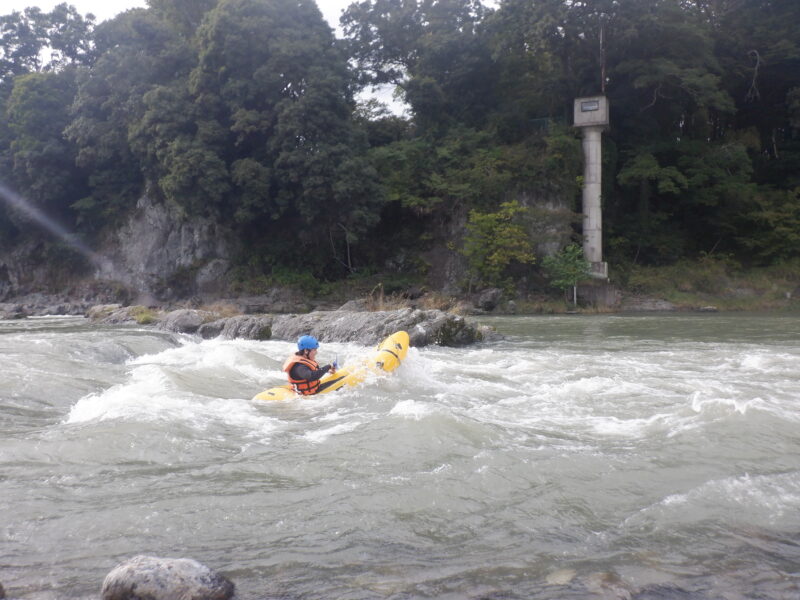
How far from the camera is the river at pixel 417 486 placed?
3.10 metres

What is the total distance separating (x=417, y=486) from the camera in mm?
4301

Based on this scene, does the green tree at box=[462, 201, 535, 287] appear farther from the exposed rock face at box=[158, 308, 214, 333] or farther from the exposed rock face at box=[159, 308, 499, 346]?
the exposed rock face at box=[158, 308, 214, 333]

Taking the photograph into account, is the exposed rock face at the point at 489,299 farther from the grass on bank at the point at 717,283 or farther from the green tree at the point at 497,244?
the grass on bank at the point at 717,283

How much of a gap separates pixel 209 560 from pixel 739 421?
4387 millimetres

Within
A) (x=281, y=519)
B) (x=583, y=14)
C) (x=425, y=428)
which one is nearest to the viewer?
(x=281, y=519)

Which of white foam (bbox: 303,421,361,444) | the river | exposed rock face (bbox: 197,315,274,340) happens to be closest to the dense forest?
exposed rock face (bbox: 197,315,274,340)

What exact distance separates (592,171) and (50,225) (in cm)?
2390

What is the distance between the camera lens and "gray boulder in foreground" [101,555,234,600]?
110 inches

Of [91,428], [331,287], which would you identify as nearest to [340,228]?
[331,287]

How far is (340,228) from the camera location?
26.4 metres

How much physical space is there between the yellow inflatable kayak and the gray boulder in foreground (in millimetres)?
4437

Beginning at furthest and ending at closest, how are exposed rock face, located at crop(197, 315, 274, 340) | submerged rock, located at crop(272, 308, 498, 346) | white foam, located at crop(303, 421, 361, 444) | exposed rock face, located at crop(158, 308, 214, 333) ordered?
exposed rock face, located at crop(158, 308, 214, 333)
exposed rock face, located at crop(197, 315, 274, 340)
submerged rock, located at crop(272, 308, 498, 346)
white foam, located at crop(303, 421, 361, 444)

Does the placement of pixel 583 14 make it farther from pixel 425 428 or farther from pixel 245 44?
pixel 425 428

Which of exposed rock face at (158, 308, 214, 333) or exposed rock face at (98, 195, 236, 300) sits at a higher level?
exposed rock face at (98, 195, 236, 300)
